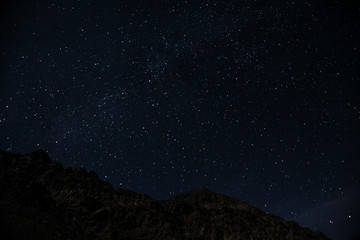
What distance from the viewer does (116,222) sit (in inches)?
1449

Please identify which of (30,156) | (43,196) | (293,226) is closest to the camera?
(43,196)

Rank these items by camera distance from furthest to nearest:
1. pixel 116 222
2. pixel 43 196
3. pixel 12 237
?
pixel 116 222 < pixel 43 196 < pixel 12 237

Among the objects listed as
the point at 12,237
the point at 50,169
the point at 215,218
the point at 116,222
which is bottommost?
the point at 12,237

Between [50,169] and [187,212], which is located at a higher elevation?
[50,169]

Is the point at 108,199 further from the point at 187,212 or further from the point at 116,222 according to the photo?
the point at 187,212

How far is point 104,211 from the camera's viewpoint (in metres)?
37.5

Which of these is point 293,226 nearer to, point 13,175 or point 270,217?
point 270,217

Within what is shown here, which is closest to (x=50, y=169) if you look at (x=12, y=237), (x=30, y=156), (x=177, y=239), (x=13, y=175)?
(x=30, y=156)

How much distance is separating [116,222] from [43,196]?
33.9 feet

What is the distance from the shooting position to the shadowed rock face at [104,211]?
28.1 meters

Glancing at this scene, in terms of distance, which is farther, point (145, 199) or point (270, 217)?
point (270, 217)

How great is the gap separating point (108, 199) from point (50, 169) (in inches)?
425

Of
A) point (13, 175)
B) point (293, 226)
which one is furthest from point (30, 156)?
point (293, 226)

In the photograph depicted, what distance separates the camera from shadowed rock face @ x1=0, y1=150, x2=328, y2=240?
28.1 metres
